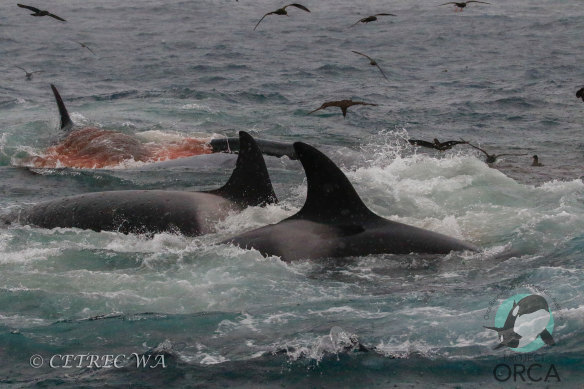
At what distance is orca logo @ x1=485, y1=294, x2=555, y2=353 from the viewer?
5879 millimetres

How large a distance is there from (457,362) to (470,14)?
31.1 m

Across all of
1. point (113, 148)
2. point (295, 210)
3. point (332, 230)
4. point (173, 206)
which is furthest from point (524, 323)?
point (113, 148)

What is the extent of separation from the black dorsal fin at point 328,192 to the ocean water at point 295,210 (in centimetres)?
43

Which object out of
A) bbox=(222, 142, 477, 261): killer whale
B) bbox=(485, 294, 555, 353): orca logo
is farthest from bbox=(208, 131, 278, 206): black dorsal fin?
bbox=(485, 294, 555, 353): orca logo

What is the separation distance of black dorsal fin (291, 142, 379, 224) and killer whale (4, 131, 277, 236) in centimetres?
139

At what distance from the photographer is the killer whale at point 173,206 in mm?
8906

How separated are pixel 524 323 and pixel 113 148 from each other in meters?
9.48

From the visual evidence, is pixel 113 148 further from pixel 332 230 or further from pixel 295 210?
pixel 332 230

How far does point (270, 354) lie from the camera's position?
19.2 feet

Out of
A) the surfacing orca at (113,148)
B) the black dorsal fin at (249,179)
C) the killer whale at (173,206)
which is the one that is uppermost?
the black dorsal fin at (249,179)

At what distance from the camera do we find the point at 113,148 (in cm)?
1434

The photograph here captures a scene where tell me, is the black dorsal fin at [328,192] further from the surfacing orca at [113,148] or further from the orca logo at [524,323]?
the surfacing orca at [113,148]

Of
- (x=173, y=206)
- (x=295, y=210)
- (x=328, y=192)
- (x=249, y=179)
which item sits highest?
(x=328, y=192)

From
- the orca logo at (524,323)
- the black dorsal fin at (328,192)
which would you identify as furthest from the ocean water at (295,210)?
the black dorsal fin at (328,192)
